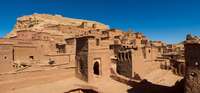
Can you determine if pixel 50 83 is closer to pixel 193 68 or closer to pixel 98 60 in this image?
pixel 98 60

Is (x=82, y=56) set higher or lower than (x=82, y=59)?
A: higher

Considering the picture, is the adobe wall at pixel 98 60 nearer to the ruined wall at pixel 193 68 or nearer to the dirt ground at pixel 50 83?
the dirt ground at pixel 50 83

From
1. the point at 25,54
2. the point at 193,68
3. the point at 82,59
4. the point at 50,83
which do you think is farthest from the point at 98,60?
the point at 193,68

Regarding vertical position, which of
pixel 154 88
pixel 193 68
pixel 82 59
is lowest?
pixel 154 88

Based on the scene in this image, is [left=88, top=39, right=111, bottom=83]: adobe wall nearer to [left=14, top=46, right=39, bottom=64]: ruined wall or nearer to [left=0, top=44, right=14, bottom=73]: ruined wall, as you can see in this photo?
[left=0, top=44, right=14, bottom=73]: ruined wall

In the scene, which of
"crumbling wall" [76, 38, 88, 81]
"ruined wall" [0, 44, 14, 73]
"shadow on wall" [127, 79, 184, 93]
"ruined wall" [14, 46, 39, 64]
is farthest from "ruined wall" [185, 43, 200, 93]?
A: "ruined wall" [14, 46, 39, 64]

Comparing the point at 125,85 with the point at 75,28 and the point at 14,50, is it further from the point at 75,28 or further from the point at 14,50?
the point at 75,28

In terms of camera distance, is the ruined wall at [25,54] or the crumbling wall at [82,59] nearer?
the crumbling wall at [82,59]

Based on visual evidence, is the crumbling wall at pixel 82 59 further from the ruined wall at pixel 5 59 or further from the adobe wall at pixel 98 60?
the ruined wall at pixel 5 59

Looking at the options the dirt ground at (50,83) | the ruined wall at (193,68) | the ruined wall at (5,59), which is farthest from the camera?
the ruined wall at (5,59)

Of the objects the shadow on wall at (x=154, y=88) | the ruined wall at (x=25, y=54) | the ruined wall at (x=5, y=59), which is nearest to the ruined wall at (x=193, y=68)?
the shadow on wall at (x=154, y=88)

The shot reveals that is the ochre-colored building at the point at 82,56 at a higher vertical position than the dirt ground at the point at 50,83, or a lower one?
higher

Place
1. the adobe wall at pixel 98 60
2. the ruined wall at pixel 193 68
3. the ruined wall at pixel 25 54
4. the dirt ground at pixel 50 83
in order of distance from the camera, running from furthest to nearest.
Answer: the ruined wall at pixel 25 54 < the adobe wall at pixel 98 60 < the dirt ground at pixel 50 83 < the ruined wall at pixel 193 68

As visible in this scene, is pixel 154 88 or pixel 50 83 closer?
pixel 154 88
